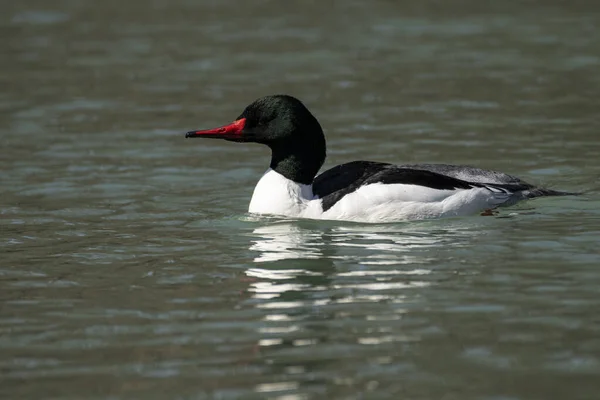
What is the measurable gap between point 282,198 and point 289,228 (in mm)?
368

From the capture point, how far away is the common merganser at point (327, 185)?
10.8 meters

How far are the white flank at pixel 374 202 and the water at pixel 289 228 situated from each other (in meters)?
0.15

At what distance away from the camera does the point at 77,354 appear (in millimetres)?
7199

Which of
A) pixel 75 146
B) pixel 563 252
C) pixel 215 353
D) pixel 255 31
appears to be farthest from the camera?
pixel 255 31

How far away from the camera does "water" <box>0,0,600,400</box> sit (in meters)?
6.90

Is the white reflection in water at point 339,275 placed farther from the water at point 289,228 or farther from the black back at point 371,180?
the black back at point 371,180

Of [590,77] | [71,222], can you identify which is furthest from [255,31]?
[71,222]

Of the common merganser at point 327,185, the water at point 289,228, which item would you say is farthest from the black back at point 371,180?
the water at point 289,228

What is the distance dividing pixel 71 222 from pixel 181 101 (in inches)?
247

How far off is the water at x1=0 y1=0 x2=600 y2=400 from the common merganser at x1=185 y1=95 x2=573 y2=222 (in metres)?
0.20

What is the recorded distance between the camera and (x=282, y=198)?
1092 centimetres

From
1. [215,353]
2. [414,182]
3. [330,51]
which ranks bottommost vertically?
[215,353]

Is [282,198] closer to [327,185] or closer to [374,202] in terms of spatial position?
[327,185]

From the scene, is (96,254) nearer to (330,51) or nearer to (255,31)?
(330,51)
